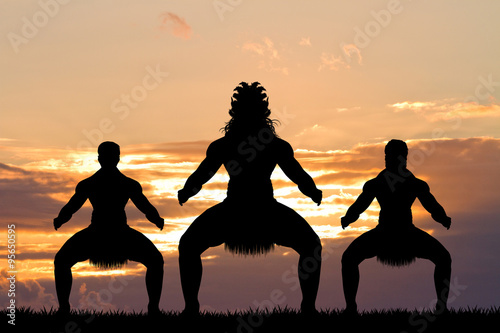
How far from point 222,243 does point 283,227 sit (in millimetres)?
965

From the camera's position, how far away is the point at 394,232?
13031mm

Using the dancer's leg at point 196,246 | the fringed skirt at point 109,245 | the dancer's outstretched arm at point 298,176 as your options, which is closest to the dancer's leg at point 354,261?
the dancer's outstretched arm at point 298,176

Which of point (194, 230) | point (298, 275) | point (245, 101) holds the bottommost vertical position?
point (298, 275)

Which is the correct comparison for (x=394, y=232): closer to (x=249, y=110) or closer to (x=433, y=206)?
(x=433, y=206)

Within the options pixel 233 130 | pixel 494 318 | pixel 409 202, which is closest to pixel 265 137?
pixel 233 130

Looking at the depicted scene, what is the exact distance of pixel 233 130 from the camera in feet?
41.5

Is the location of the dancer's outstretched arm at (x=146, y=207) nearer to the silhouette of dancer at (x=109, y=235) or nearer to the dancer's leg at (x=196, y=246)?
the silhouette of dancer at (x=109, y=235)

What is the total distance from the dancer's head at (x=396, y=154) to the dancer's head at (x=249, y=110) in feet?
6.22

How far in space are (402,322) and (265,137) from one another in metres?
3.61

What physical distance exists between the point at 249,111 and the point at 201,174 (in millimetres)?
1223

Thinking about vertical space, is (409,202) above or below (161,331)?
above

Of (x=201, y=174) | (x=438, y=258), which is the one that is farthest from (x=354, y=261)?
(x=201, y=174)

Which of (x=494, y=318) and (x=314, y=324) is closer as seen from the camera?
(x=314, y=324)

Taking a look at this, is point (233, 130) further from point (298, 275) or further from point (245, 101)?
point (298, 275)
